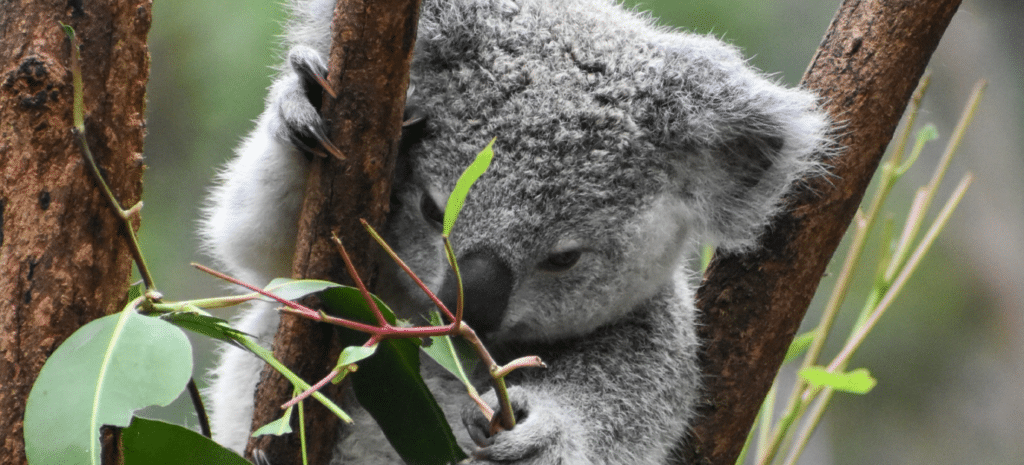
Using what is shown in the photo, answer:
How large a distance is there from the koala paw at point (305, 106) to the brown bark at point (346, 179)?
24 millimetres

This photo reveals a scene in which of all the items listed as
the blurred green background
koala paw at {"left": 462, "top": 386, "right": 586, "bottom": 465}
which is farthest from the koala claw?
the blurred green background

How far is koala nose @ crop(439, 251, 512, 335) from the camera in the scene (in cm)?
153

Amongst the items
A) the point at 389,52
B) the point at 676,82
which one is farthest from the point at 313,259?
the point at 676,82

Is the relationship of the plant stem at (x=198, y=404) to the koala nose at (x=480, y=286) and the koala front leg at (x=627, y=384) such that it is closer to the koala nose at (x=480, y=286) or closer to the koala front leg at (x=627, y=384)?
the koala nose at (x=480, y=286)

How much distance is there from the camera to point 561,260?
1.64m

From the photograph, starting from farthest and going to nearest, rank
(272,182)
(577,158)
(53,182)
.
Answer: (272,182) < (577,158) < (53,182)

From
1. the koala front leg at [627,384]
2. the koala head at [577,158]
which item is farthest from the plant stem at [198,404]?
the koala front leg at [627,384]

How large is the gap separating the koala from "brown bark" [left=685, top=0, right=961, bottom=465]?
0.20ft

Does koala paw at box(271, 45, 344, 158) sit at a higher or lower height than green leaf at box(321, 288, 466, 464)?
higher

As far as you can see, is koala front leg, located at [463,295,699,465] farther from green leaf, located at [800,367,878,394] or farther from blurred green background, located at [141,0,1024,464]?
blurred green background, located at [141,0,1024,464]

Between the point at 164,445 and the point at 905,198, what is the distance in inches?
237

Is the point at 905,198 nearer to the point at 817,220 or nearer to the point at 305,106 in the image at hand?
the point at 817,220

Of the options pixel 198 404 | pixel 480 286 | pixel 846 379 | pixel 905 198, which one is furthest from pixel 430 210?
pixel 905 198

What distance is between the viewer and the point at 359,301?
53.6 inches
